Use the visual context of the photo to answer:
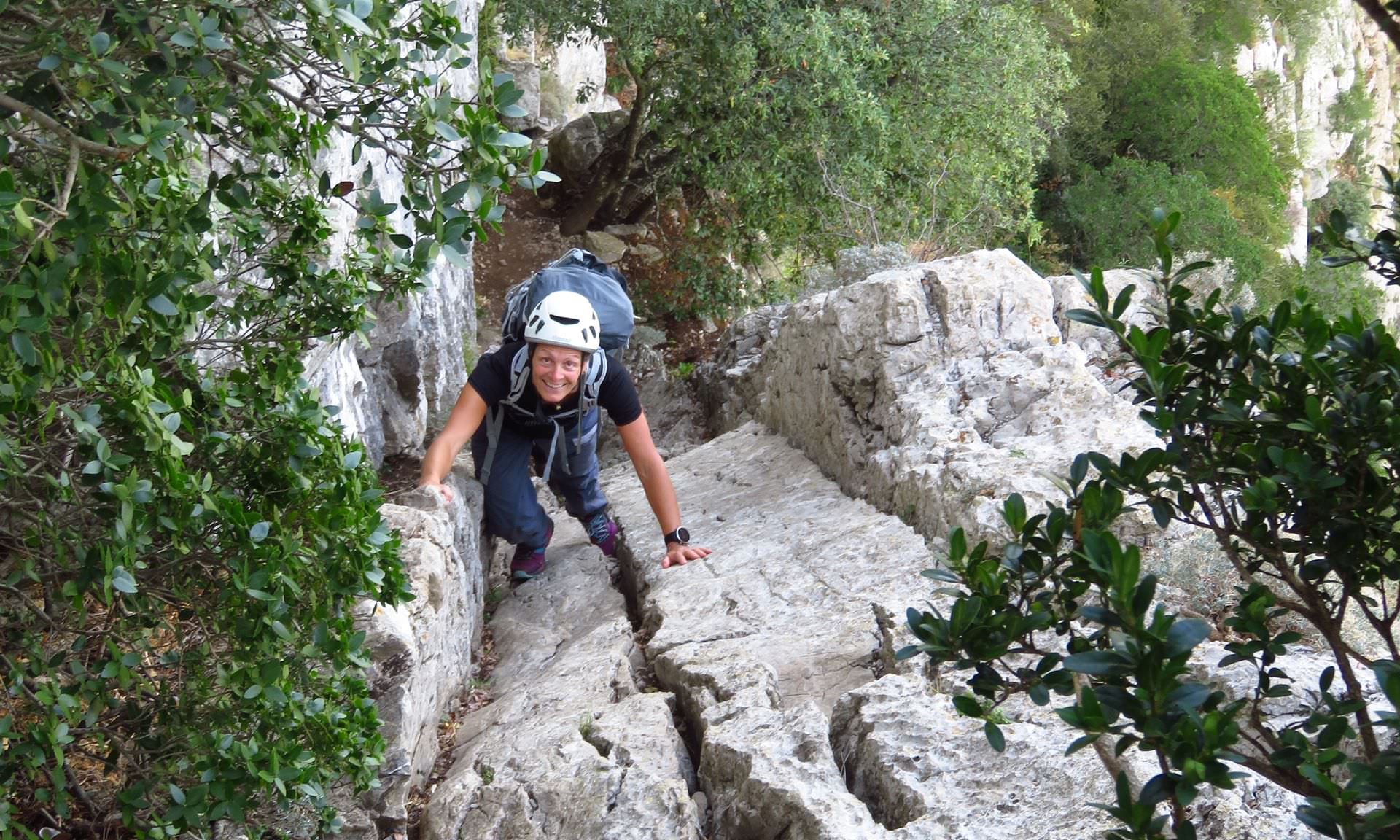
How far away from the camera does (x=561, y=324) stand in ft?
17.9

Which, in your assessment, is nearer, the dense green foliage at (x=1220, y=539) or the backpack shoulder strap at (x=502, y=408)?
the dense green foliage at (x=1220, y=539)

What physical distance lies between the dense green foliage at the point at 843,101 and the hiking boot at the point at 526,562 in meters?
7.12

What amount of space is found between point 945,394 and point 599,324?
6.42 ft

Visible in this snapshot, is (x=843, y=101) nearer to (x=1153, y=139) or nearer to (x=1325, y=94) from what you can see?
(x=1153, y=139)

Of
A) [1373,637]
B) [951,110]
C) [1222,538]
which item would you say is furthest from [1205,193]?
[1222,538]

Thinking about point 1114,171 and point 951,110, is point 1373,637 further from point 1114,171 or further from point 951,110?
point 1114,171

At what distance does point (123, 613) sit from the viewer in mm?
2865

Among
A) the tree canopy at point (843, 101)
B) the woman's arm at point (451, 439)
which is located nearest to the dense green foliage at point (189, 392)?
the woman's arm at point (451, 439)

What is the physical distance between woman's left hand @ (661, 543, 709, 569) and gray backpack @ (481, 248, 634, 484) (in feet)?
2.80


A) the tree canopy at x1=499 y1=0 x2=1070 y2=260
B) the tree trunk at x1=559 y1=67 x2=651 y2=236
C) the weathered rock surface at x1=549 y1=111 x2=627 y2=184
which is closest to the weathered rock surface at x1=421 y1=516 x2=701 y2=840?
the tree canopy at x1=499 y1=0 x2=1070 y2=260

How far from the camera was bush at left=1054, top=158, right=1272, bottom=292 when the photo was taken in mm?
21953

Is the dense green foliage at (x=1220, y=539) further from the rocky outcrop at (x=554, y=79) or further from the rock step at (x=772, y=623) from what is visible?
the rocky outcrop at (x=554, y=79)

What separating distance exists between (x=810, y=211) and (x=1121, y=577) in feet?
41.5

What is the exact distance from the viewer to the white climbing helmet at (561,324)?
5.45m
